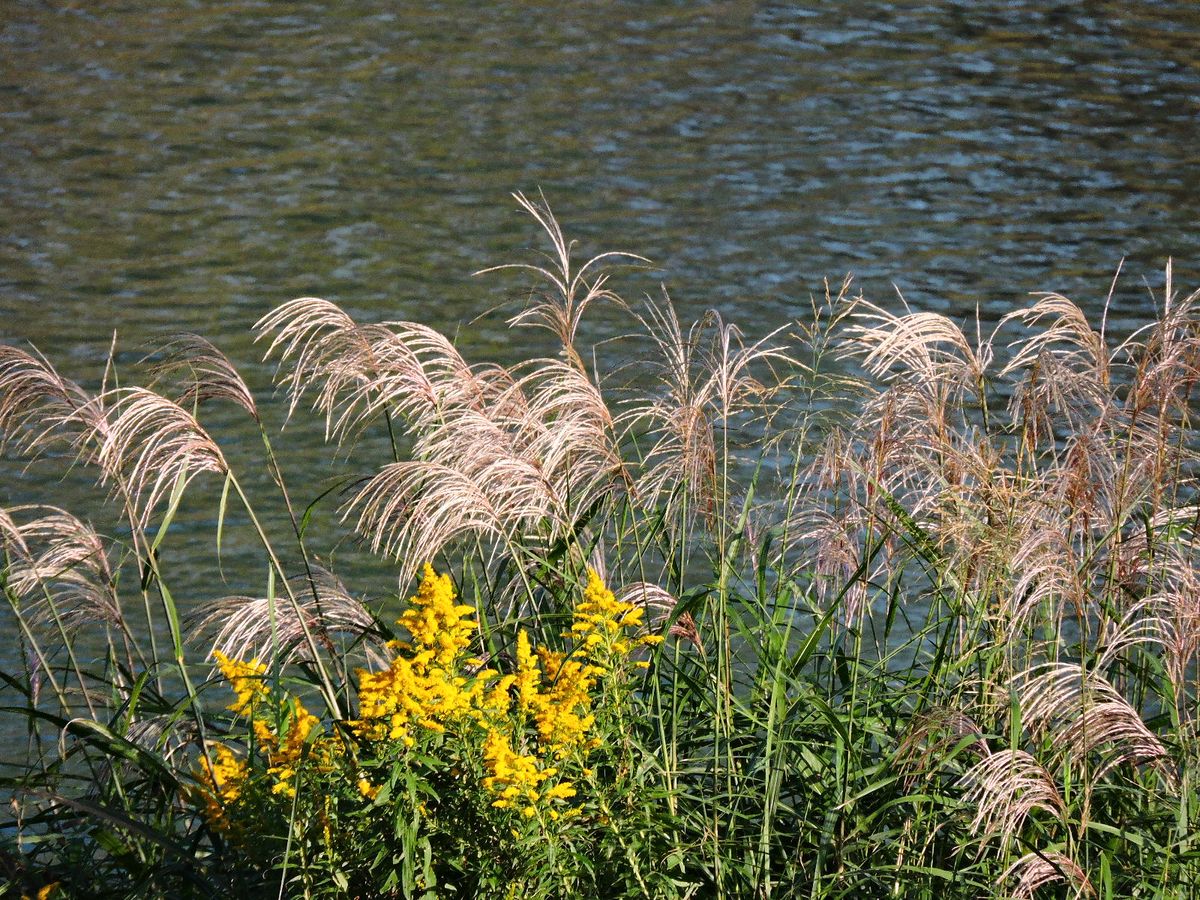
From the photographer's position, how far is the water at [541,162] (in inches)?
465

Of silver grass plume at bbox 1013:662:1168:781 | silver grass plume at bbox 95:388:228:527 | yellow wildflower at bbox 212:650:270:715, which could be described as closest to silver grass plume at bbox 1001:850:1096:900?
silver grass plume at bbox 1013:662:1168:781

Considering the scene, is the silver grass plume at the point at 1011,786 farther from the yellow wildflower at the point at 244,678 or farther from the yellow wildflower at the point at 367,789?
the yellow wildflower at the point at 244,678

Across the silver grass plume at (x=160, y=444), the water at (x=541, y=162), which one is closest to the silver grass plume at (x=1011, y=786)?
the silver grass plume at (x=160, y=444)

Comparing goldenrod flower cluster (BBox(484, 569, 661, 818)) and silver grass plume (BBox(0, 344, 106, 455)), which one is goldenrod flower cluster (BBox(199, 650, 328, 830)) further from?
silver grass plume (BBox(0, 344, 106, 455))

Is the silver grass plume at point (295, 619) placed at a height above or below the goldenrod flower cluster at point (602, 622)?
below

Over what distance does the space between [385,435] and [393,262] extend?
2906 millimetres

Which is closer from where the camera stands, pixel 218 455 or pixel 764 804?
pixel 218 455

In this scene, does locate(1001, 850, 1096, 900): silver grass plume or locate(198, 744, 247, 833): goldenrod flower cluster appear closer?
locate(1001, 850, 1096, 900): silver grass plume

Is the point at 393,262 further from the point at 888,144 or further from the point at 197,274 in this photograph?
the point at 888,144

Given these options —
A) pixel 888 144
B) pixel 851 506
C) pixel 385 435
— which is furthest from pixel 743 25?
pixel 851 506

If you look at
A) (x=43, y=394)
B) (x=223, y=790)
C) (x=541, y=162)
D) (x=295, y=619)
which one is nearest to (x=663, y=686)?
(x=295, y=619)

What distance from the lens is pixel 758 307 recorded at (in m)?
11.5

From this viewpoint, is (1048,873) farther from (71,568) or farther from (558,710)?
(71,568)

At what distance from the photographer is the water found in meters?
11.8
